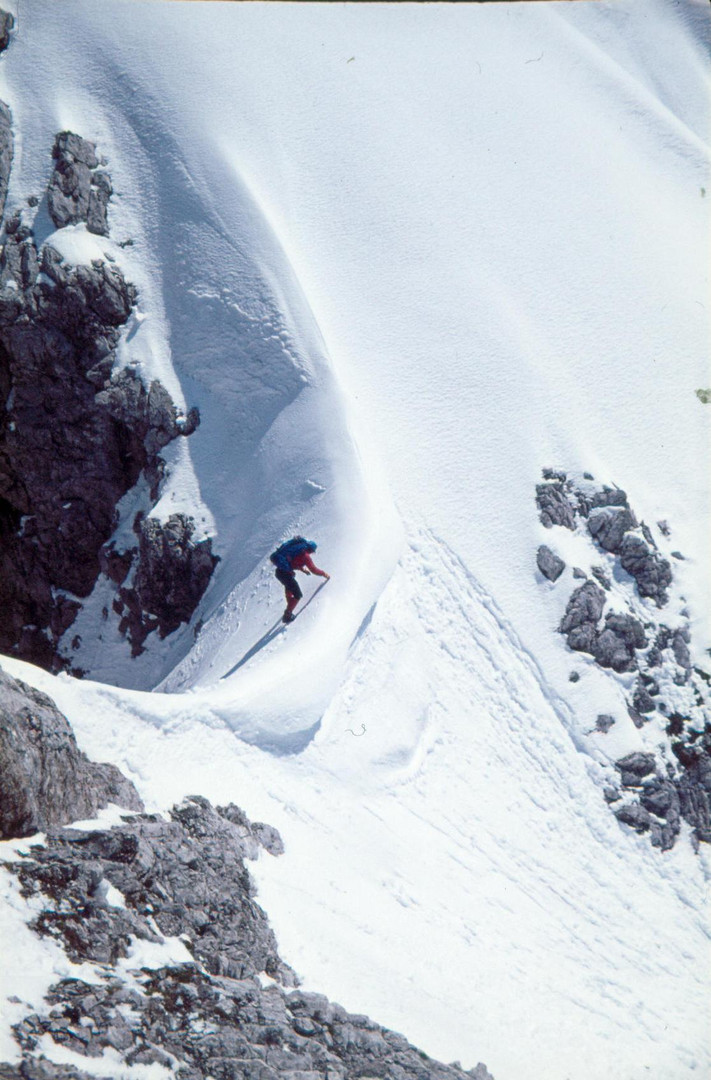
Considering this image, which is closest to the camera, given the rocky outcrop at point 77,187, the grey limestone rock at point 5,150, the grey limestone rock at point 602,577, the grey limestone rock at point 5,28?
the grey limestone rock at point 602,577

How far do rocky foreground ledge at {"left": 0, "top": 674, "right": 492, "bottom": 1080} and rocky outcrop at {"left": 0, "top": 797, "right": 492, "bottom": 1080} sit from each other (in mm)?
13

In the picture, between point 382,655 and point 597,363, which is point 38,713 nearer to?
point 382,655

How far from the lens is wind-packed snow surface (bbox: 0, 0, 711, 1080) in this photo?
41.4 ft

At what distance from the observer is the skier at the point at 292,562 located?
626 inches

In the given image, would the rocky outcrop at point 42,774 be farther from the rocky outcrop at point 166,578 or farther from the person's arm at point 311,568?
the rocky outcrop at point 166,578

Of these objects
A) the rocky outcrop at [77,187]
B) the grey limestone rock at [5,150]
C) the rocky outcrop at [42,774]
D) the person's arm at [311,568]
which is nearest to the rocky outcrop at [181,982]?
the rocky outcrop at [42,774]

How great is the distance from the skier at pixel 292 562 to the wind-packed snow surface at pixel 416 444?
0.60 m

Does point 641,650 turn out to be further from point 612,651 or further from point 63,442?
point 63,442

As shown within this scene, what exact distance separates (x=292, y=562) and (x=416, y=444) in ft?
22.0

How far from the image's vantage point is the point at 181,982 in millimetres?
8281

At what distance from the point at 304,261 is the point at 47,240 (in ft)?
21.7

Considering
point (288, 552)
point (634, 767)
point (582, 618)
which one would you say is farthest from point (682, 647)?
point (288, 552)

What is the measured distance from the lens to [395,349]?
75.8ft

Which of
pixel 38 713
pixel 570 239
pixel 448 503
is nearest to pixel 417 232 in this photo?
pixel 570 239
